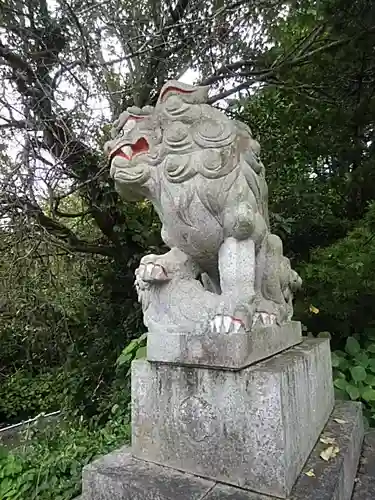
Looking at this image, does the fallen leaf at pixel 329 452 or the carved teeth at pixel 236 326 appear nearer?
the carved teeth at pixel 236 326

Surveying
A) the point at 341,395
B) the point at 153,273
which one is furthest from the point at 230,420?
the point at 341,395

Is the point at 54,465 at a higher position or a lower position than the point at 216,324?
lower

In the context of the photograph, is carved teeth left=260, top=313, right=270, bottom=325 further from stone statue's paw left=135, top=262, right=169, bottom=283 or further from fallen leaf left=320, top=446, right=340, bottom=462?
fallen leaf left=320, top=446, right=340, bottom=462

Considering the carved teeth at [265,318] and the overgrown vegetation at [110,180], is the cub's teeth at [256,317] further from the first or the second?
the overgrown vegetation at [110,180]

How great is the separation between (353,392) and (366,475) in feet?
2.50

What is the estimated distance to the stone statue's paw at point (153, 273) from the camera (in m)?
1.53

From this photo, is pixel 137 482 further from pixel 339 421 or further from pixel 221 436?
pixel 339 421

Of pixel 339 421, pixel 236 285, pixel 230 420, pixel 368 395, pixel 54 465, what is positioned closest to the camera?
pixel 230 420

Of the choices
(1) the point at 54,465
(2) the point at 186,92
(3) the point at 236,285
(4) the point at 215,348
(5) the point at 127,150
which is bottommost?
(1) the point at 54,465

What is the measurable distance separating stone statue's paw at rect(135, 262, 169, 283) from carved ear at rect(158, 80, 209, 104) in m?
0.61

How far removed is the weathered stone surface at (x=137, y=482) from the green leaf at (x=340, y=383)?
133 cm

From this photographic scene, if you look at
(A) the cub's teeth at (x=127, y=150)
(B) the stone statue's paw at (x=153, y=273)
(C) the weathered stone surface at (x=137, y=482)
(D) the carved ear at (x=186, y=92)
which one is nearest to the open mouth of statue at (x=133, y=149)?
(A) the cub's teeth at (x=127, y=150)

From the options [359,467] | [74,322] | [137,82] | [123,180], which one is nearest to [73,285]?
[74,322]

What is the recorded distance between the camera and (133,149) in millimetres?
1611
